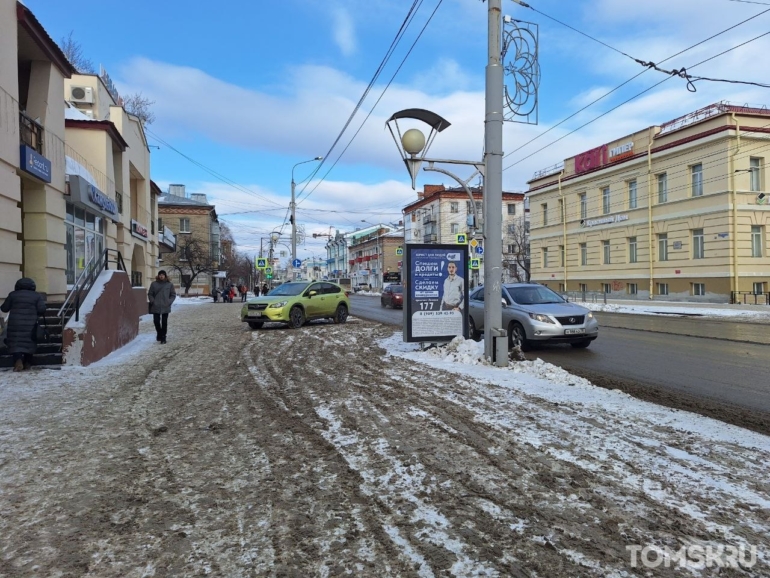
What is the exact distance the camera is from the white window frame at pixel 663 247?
3253 centimetres

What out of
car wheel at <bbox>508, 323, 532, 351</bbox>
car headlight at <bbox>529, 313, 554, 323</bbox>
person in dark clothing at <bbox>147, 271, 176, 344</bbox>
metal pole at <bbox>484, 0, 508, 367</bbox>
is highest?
metal pole at <bbox>484, 0, 508, 367</bbox>

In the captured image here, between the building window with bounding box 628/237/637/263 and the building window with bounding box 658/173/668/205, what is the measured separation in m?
3.28

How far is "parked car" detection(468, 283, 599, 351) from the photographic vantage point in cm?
1138

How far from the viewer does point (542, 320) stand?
11.4 meters

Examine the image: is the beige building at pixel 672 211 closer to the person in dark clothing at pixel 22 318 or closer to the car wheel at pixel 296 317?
the car wheel at pixel 296 317

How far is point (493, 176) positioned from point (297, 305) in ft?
32.4

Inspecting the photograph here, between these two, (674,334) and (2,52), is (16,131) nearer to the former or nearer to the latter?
(2,52)

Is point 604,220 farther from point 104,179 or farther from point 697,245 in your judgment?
point 104,179

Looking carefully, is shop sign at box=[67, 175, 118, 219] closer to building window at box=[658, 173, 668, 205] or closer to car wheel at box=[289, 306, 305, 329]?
car wheel at box=[289, 306, 305, 329]

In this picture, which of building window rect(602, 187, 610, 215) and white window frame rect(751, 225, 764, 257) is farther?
building window rect(602, 187, 610, 215)

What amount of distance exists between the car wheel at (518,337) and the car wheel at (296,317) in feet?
25.3

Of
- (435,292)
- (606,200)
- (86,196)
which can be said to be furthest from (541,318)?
(606,200)

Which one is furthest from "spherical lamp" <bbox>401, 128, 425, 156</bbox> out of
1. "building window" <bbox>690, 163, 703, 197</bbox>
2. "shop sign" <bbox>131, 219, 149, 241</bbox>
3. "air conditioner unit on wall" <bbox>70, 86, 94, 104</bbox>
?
"building window" <bbox>690, 163, 703, 197</bbox>

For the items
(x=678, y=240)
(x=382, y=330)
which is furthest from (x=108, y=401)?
(x=678, y=240)
